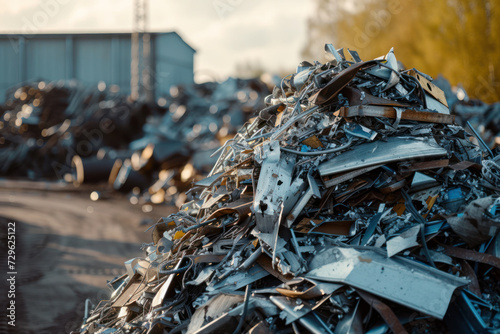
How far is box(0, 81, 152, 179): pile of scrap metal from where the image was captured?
14336mm

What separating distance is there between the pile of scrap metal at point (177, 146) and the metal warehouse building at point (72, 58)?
12009mm

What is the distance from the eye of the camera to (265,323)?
2.37 metres

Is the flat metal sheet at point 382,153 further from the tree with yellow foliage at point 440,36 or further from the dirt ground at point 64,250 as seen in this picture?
the tree with yellow foliage at point 440,36

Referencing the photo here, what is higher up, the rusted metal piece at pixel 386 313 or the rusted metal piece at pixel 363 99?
the rusted metal piece at pixel 363 99

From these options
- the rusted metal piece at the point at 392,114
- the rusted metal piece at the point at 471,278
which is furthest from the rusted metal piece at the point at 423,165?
the rusted metal piece at the point at 471,278

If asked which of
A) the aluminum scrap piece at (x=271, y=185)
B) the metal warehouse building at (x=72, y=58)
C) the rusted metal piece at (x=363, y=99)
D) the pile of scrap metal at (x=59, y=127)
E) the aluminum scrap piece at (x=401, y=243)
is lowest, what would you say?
the pile of scrap metal at (x=59, y=127)

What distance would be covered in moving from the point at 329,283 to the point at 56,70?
2971cm

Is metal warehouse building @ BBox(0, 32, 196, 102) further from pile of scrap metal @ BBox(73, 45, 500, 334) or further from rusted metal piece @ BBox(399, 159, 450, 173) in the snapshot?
rusted metal piece @ BBox(399, 159, 450, 173)

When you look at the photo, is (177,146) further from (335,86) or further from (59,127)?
(335,86)

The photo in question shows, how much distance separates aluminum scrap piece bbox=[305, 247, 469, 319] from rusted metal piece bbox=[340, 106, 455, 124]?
968 mm

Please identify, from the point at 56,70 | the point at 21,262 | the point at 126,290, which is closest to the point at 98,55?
the point at 56,70

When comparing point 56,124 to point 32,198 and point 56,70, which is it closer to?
point 32,198

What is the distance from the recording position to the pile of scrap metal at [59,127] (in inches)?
564

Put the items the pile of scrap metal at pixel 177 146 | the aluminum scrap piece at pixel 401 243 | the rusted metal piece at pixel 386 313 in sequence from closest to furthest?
the rusted metal piece at pixel 386 313
the aluminum scrap piece at pixel 401 243
the pile of scrap metal at pixel 177 146
